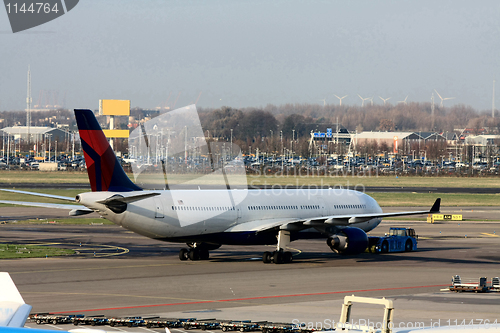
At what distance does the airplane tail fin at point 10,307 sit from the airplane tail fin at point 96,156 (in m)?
26.4

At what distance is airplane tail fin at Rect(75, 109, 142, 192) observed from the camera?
34594 mm

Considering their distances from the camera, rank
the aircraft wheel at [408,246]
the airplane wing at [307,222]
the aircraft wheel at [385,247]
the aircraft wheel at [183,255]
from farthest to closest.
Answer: the aircraft wheel at [408,246]
the aircraft wheel at [385,247]
the aircraft wheel at [183,255]
the airplane wing at [307,222]

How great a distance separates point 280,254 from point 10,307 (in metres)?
32.2

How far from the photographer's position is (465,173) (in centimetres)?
15025

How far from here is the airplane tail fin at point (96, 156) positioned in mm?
34594

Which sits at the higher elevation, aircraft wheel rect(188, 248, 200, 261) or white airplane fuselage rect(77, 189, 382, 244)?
white airplane fuselage rect(77, 189, 382, 244)

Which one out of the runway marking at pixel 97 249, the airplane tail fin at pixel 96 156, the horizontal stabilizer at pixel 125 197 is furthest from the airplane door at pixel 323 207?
the airplane tail fin at pixel 96 156

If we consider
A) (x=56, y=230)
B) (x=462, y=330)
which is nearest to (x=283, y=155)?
(x=56, y=230)

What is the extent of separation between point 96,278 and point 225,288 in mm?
7290

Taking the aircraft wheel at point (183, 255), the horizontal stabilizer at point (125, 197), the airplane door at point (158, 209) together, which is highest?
the horizontal stabilizer at point (125, 197)

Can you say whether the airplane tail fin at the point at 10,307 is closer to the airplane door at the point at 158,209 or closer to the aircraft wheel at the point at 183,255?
the airplane door at the point at 158,209

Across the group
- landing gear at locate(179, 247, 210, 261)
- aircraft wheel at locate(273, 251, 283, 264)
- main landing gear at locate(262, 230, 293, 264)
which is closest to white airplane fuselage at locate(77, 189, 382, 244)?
main landing gear at locate(262, 230, 293, 264)

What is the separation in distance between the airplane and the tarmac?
1.59 metres

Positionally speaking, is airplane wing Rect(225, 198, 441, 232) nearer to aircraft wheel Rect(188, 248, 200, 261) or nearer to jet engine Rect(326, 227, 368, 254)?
jet engine Rect(326, 227, 368, 254)
